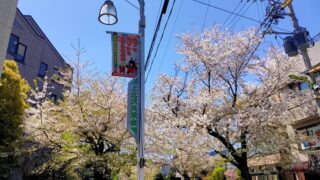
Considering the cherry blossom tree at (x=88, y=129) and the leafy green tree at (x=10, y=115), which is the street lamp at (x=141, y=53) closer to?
the cherry blossom tree at (x=88, y=129)

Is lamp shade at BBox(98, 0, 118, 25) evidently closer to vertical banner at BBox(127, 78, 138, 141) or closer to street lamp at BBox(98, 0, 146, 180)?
street lamp at BBox(98, 0, 146, 180)

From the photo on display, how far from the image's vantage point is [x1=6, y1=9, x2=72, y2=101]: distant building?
19.4 m

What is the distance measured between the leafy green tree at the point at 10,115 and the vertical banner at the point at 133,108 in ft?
25.9

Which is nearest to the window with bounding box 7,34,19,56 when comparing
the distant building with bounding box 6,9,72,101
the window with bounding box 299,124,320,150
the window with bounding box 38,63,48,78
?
the distant building with bounding box 6,9,72,101

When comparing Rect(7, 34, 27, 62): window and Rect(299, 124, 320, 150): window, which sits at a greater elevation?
Rect(7, 34, 27, 62): window

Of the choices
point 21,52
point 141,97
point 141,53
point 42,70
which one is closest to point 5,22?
point 141,97

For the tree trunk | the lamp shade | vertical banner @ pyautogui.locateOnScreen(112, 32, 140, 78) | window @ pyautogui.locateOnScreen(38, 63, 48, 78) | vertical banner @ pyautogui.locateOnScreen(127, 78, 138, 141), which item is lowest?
the tree trunk

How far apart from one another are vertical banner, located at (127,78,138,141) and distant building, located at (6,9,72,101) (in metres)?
13.0

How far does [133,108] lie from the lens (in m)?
6.20

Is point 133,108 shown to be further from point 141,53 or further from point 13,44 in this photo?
point 13,44

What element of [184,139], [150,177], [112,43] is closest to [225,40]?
[184,139]

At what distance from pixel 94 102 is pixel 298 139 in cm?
1027

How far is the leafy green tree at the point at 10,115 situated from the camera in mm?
12488

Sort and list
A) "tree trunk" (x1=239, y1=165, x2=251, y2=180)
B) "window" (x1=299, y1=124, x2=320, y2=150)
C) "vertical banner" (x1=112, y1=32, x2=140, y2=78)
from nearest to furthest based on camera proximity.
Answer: "vertical banner" (x1=112, y1=32, x2=140, y2=78) → "tree trunk" (x1=239, y1=165, x2=251, y2=180) → "window" (x1=299, y1=124, x2=320, y2=150)
